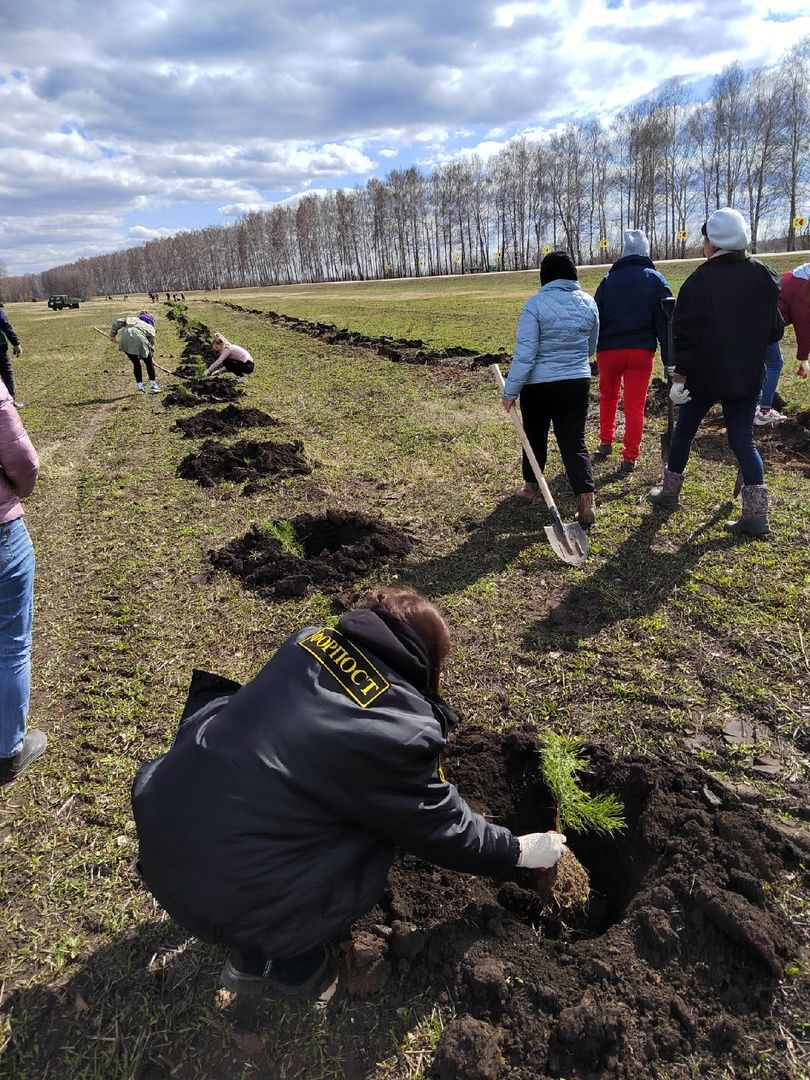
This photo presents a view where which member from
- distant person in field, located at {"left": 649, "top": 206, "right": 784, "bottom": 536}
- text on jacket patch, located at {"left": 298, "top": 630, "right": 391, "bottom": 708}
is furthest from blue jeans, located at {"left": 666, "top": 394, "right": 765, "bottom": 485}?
text on jacket patch, located at {"left": 298, "top": 630, "right": 391, "bottom": 708}

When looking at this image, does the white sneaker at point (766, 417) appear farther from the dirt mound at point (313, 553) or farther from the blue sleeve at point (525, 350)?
the dirt mound at point (313, 553)

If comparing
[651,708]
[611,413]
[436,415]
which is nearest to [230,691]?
[651,708]

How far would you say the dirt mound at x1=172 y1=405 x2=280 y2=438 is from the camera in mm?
9312

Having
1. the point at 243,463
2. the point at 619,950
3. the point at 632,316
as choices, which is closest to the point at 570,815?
the point at 619,950

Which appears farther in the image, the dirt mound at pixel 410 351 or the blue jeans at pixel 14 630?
the dirt mound at pixel 410 351

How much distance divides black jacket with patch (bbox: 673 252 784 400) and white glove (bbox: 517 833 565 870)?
357cm

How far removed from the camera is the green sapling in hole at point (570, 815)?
2.39 m

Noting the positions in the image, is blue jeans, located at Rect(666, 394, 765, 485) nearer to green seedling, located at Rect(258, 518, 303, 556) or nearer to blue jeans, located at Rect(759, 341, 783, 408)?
blue jeans, located at Rect(759, 341, 783, 408)

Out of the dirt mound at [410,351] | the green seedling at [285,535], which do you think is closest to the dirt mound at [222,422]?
the green seedling at [285,535]

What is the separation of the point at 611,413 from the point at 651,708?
3872mm

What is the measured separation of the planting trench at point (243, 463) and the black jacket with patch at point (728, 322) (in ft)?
14.0

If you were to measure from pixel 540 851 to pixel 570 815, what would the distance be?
401 mm

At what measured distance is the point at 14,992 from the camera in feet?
7.37

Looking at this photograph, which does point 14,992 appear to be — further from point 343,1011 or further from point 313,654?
point 313,654
